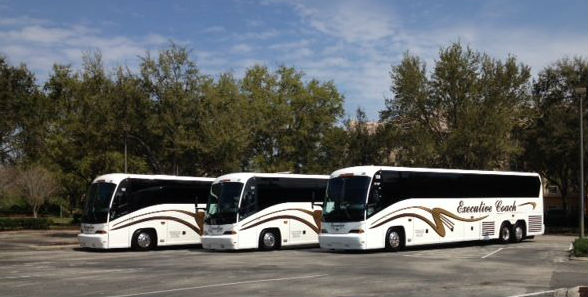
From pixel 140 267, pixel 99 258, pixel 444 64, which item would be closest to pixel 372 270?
pixel 140 267

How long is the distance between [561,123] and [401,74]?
34.2 feet

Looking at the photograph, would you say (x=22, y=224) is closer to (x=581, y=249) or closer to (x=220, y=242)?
(x=220, y=242)

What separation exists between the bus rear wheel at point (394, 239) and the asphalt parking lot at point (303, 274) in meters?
0.44

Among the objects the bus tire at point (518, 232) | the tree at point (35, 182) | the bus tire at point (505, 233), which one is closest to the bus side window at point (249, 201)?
the bus tire at point (505, 233)

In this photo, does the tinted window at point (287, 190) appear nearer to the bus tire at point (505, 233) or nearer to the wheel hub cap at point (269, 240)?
the wheel hub cap at point (269, 240)

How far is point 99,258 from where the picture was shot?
2433 centimetres

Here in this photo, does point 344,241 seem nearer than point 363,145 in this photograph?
Yes

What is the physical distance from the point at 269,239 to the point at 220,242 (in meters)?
2.10

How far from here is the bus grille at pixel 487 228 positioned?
2962cm

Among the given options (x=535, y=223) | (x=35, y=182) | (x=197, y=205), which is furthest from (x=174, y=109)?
(x=35, y=182)

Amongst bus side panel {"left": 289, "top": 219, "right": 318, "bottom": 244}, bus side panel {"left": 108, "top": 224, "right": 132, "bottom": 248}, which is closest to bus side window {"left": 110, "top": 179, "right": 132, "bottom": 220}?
bus side panel {"left": 108, "top": 224, "right": 132, "bottom": 248}

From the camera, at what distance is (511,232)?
102 ft

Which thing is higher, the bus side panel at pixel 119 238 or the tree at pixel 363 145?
the tree at pixel 363 145

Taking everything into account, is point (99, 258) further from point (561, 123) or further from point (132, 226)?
point (561, 123)
